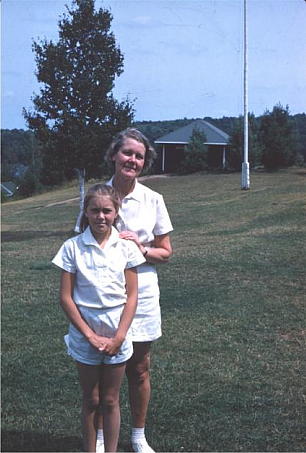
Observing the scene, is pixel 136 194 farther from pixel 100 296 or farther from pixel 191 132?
pixel 191 132

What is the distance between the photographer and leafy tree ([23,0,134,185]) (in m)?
16.0

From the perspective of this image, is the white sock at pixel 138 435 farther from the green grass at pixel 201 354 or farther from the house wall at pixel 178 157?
the house wall at pixel 178 157

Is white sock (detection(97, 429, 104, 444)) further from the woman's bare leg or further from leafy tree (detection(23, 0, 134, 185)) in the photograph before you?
leafy tree (detection(23, 0, 134, 185))

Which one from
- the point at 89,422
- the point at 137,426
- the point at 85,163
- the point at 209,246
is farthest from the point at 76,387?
the point at 85,163

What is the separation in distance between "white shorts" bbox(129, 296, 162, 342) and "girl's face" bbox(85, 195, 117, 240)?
46cm

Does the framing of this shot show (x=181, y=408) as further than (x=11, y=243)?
No

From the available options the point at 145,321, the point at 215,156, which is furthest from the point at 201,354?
the point at 215,156

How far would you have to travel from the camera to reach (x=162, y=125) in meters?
35.2

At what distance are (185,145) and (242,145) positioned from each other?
533 cm

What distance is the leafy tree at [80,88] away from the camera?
1603 cm

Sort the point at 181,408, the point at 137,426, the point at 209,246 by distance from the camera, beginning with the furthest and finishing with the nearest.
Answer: the point at 209,246
the point at 181,408
the point at 137,426

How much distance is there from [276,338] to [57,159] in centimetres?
1157

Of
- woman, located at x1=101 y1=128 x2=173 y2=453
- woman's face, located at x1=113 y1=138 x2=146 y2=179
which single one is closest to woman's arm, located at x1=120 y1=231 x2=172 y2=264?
woman, located at x1=101 y1=128 x2=173 y2=453

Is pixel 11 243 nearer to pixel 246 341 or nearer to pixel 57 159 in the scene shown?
pixel 57 159
